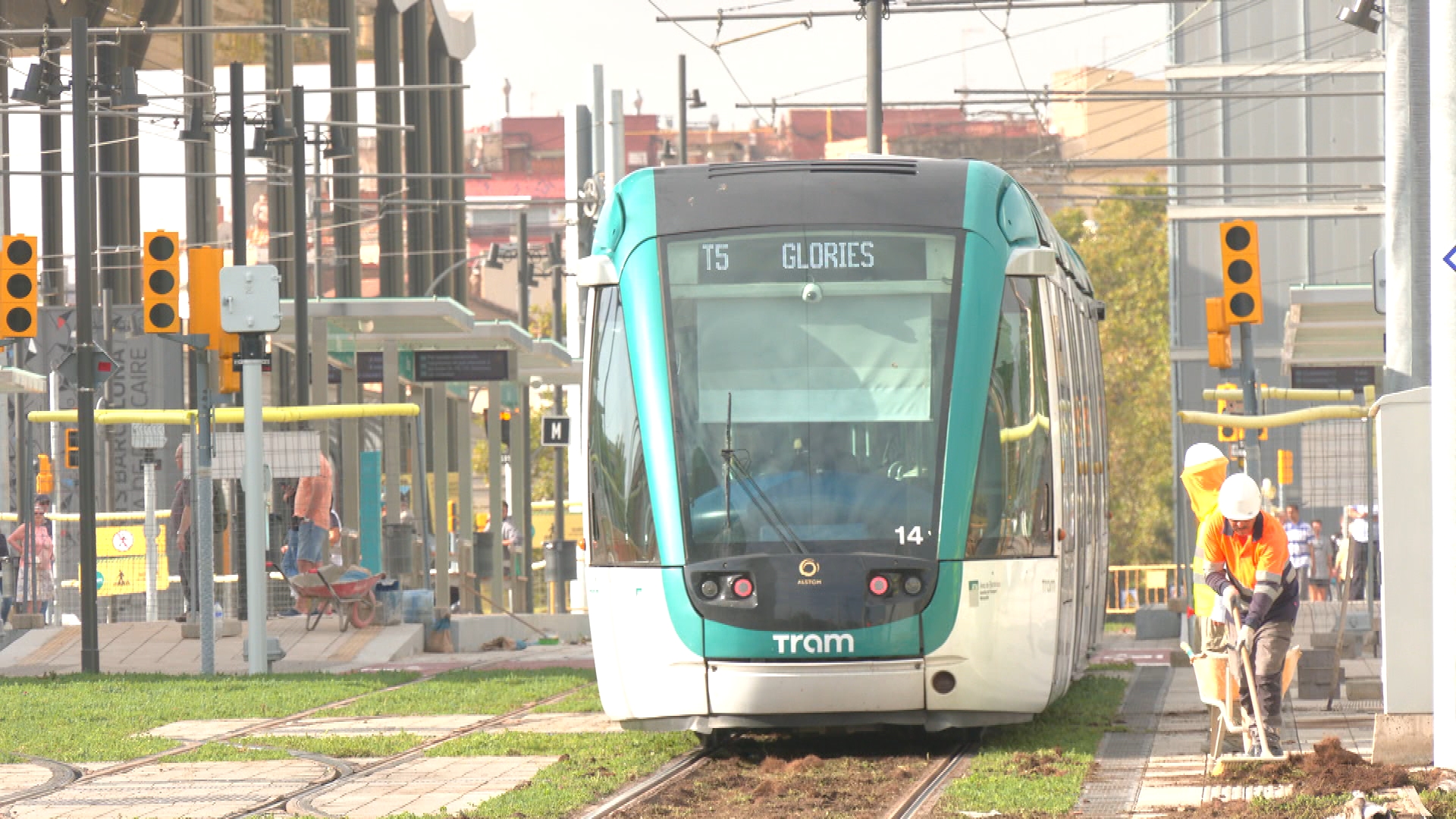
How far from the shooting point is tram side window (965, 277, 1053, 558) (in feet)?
40.0

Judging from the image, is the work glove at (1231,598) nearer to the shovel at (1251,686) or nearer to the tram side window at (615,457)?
the shovel at (1251,686)

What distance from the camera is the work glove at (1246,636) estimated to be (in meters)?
11.3

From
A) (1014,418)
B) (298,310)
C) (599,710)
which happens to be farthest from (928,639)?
(298,310)

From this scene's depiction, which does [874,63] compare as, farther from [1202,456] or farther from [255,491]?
[1202,456]

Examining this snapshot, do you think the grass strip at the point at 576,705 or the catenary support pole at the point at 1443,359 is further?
the grass strip at the point at 576,705

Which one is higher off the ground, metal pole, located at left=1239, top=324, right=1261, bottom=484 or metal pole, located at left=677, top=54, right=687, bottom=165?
metal pole, located at left=677, top=54, right=687, bottom=165

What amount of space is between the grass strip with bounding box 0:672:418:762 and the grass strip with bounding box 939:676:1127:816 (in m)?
4.73

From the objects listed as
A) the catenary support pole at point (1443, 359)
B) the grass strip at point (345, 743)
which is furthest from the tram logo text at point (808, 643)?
the catenary support pole at point (1443, 359)

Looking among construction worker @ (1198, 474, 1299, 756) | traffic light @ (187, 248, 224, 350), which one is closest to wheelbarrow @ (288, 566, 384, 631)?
traffic light @ (187, 248, 224, 350)

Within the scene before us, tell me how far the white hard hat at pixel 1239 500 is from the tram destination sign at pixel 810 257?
206 centimetres

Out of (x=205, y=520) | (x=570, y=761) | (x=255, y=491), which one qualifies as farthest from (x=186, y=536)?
(x=570, y=761)

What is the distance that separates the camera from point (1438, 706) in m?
10.5

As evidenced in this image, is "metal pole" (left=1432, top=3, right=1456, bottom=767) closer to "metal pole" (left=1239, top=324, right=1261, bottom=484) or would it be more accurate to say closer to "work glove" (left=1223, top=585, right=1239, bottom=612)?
"work glove" (left=1223, top=585, right=1239, bottom=612)

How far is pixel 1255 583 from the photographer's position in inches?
452
